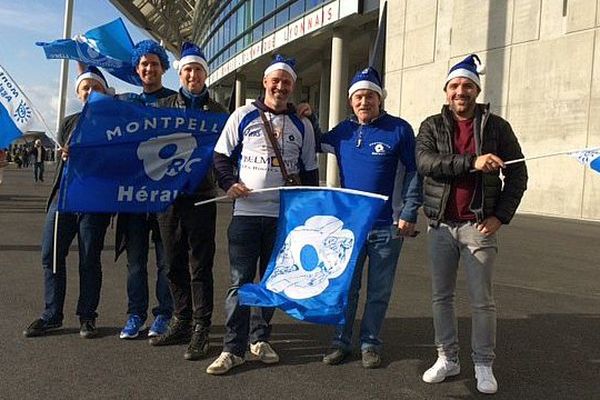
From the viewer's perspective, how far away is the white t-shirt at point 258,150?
414 centimetres

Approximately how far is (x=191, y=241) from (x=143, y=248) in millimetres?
595

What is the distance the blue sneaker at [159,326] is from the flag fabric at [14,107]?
203cm

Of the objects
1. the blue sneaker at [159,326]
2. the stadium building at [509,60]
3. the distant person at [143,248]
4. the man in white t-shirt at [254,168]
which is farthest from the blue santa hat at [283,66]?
the stadium building at [509,60]

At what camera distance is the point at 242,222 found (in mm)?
4188

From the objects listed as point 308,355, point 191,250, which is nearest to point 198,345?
point 191,250

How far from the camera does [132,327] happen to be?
474 centimetres

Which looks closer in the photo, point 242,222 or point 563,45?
point 242,222

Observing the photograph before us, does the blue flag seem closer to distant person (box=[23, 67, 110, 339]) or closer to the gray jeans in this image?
the gray jeans

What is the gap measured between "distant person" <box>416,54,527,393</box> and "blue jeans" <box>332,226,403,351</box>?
32 centimetres

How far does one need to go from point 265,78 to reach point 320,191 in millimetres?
911

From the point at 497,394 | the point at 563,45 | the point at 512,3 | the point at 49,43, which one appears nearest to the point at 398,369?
the point at 497,394

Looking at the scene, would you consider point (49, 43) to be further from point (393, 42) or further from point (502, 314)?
point (393, 42)

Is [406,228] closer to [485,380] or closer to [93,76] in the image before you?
[485,380]

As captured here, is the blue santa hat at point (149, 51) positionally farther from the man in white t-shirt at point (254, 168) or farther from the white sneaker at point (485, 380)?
the white sneaker at point (485, 380)
